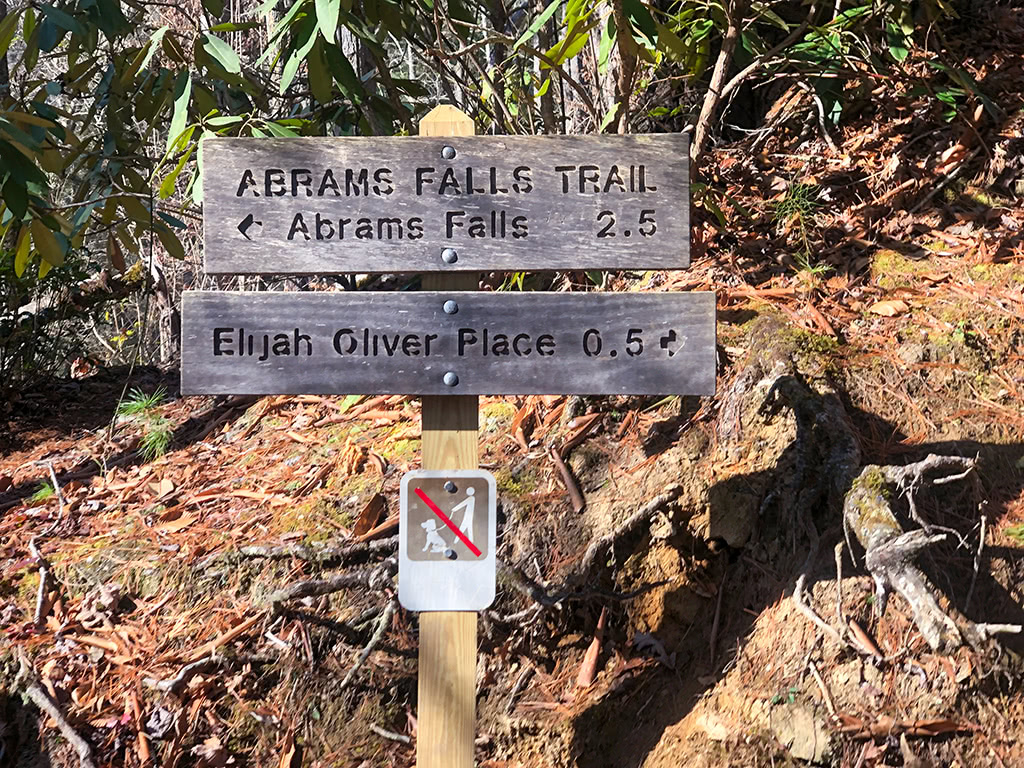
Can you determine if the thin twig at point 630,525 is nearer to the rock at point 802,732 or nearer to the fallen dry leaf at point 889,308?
the rock at point 802,732

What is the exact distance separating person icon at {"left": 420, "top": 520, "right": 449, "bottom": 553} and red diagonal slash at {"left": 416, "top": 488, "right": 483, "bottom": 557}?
0.09 ft

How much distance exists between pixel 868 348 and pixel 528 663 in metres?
1.85

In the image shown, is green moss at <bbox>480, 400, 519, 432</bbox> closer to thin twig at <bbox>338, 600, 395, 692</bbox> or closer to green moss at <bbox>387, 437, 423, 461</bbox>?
green moss at <bbox>387, 437, 423, 461</bbox>

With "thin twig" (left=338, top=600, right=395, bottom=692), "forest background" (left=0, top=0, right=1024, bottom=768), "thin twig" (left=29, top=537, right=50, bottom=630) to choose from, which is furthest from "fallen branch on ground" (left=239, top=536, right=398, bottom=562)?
"thin twig" (left=29, top=537, right=50, bottom=630)

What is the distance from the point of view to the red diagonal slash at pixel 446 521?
2.30 meters

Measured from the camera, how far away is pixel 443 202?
88.2 inches

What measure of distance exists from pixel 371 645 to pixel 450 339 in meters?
1.37

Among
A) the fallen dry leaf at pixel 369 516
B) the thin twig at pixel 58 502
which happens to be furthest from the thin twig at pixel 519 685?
the thin twig at pixel 58 502

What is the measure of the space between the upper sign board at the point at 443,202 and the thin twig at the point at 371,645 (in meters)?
1.41

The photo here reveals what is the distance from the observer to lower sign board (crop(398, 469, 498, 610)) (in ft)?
7.48

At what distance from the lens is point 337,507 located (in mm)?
3504

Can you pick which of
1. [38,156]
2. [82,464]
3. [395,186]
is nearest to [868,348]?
[395,186]

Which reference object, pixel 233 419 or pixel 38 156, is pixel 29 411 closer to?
pixel 233 419

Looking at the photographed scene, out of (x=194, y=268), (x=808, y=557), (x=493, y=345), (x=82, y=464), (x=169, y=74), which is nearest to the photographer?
(x=493, y=345)
